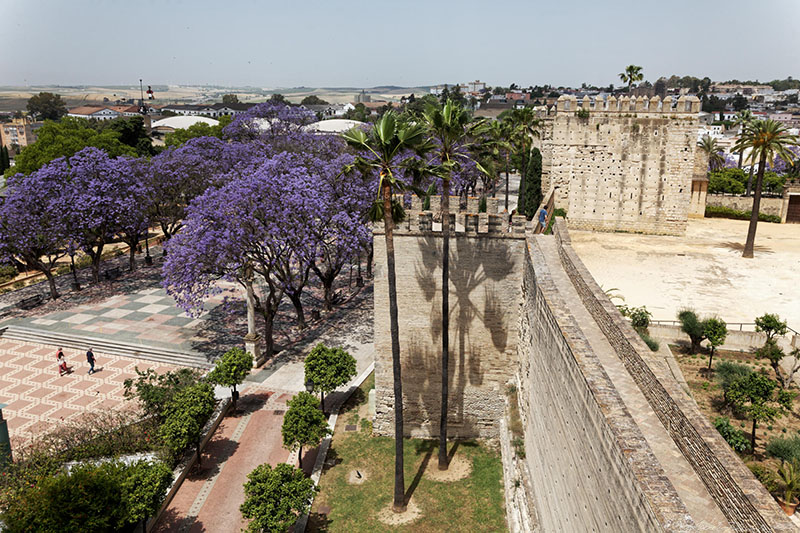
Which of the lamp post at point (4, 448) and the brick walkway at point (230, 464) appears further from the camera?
the lamp post at point (4, 448)

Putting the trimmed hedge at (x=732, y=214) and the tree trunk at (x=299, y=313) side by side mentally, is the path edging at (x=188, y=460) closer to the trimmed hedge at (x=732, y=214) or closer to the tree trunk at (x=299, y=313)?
the tree trunk at (x=299, y=313)

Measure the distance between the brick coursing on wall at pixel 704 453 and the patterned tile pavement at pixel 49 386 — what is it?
16.2 meters

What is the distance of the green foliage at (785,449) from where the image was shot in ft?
43.2

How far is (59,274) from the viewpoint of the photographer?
32375 millimetres

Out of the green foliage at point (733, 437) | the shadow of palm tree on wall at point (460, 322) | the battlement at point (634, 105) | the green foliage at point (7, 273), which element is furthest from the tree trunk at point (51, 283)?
the green foliage at point (733, 437)

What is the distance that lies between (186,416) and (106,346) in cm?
1022

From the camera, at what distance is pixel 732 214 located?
129 ft

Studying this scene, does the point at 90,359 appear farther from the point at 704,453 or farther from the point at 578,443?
Answer: the point at 704,453

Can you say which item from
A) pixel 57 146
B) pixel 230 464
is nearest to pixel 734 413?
pixel 230 464

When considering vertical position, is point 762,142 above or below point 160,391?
above

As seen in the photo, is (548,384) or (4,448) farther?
(4,448)

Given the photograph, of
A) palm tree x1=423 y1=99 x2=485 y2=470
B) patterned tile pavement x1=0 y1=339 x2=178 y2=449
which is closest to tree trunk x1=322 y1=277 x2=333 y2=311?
patterned tile pavement x1=0 y1=339 x2=178 y2=449

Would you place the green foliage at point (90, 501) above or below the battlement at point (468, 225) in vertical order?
below

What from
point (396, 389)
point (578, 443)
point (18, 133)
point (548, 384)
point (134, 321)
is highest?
point (18, 133)
